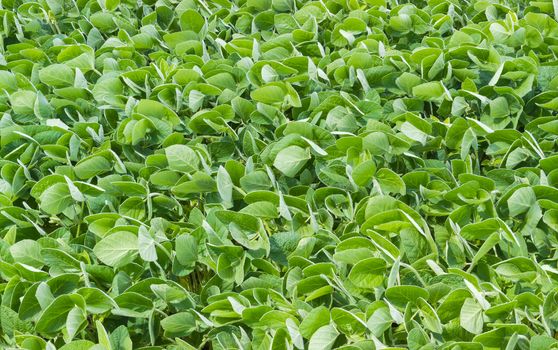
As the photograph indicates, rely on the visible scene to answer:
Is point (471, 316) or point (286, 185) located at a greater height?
point (471, 316)

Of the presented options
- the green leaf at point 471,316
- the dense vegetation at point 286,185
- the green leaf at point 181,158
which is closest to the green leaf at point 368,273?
the dense vegetation at point 286,185

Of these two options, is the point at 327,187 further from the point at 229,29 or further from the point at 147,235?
the point at 229,29

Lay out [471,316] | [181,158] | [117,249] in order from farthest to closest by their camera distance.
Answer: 1. [181,158]
2. [117,249]
3. [471,316]

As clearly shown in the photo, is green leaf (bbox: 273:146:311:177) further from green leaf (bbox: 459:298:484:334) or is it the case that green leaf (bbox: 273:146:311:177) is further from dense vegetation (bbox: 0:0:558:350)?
green leaf (bbox: 459:298:484:334)

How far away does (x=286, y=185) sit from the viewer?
6.40 ft

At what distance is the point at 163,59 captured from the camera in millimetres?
2473

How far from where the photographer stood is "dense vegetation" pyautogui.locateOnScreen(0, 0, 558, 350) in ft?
4.96

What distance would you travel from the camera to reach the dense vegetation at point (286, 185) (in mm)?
1512

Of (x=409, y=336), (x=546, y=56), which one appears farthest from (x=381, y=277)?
(x=546, y=56)

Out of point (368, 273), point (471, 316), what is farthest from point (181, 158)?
point (471, 316)

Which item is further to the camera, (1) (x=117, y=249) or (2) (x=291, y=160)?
(2) (x=291, y=160)

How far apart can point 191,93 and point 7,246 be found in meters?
0.70

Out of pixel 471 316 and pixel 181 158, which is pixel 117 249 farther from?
pixel 471 316

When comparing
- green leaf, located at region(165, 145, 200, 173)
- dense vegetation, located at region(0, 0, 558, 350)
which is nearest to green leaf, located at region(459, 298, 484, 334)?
dense vegetation, located at region(0, 0, 558, 350)
